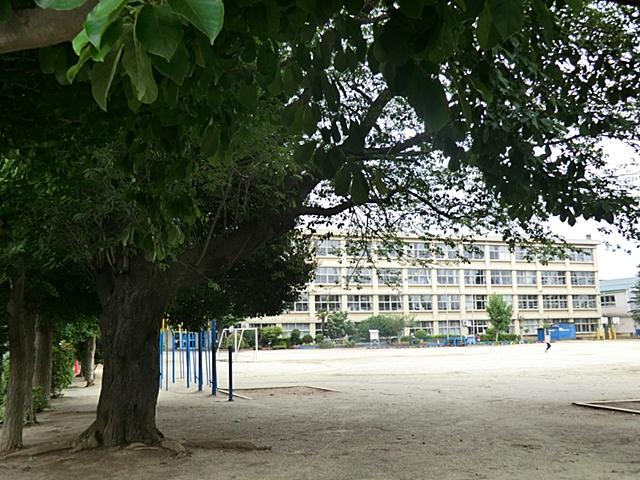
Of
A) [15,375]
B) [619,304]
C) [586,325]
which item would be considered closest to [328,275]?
[586,325]

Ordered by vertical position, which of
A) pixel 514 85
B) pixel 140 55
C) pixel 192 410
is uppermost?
pixel 514 85

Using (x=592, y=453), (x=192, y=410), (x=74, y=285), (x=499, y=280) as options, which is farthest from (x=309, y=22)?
(x=499, y=280)

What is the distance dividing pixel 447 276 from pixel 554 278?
14.6 metres

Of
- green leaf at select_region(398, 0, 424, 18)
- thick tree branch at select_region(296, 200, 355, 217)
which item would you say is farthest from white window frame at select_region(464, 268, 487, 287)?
green leaf at select_region(398, 0, 424, 18)

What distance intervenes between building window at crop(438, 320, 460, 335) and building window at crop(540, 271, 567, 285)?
505 inches

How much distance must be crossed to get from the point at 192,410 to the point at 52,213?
29.4 feet

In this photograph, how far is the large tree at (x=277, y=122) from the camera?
222 cm

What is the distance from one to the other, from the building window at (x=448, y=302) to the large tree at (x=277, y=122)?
211ft

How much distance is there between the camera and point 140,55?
1512mm

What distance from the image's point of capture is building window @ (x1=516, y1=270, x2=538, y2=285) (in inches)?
3123

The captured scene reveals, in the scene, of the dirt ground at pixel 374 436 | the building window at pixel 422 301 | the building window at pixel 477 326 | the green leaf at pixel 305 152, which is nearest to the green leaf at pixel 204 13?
the green leaf at pixel 305 152

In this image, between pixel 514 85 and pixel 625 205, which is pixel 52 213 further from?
pixel 625 205

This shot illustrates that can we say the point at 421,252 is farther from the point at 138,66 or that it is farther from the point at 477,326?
the point at 477,326

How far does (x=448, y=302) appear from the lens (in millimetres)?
77750
